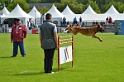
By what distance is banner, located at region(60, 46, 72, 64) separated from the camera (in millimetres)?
15672

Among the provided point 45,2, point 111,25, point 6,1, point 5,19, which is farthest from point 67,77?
point 45,2

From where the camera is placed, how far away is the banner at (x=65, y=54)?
51.4ft

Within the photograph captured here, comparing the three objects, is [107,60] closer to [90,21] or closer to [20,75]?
[20,75]

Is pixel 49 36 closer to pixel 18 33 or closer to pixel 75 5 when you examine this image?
pixel 18 33

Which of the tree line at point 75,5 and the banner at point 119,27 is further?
the tree line at point 75,5

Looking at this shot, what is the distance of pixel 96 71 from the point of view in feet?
51.1

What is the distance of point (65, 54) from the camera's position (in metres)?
16.0

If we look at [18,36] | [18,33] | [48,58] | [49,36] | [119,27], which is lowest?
[119,27]

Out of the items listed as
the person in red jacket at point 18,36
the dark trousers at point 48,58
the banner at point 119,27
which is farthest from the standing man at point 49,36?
the banner at point 119,27

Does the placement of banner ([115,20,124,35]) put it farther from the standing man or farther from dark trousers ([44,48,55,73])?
the standing man

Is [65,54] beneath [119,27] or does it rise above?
above

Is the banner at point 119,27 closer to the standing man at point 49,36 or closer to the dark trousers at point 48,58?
the dark trousers at point 48,58

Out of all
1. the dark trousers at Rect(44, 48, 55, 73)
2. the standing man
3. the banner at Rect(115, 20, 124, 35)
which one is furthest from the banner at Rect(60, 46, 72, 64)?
the banner at Rect(115, 20, 124, 35)

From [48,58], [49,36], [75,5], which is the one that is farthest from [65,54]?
[75,5]
